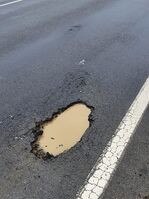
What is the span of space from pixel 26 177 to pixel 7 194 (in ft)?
0.97

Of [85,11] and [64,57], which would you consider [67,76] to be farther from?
[85,11]

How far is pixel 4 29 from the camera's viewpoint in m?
9.80

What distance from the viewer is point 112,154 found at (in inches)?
171

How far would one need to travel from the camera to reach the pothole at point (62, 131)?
462cm

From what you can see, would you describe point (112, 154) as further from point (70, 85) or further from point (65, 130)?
point (70, 85)

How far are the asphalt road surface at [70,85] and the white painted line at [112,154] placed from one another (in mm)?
58

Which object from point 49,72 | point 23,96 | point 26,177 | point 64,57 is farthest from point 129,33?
point 26,177

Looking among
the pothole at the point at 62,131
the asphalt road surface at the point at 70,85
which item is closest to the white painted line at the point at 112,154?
the asphalt road surface at the point at 70,85

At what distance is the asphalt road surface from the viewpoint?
158 inches

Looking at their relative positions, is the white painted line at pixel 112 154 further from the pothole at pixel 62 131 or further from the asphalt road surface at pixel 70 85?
the pothole at pixel 62 131

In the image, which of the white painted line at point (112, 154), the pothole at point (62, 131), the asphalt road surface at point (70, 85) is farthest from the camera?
the pothole at point (62, 131)

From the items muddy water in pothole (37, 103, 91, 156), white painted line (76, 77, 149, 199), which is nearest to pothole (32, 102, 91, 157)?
muddy water in pothole (37, 103, 91, 156)

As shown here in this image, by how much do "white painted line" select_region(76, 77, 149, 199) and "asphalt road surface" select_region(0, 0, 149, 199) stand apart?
6 centimetres

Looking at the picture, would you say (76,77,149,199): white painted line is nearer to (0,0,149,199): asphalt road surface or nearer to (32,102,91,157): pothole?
(0,0,149,199): asphalt road surface
